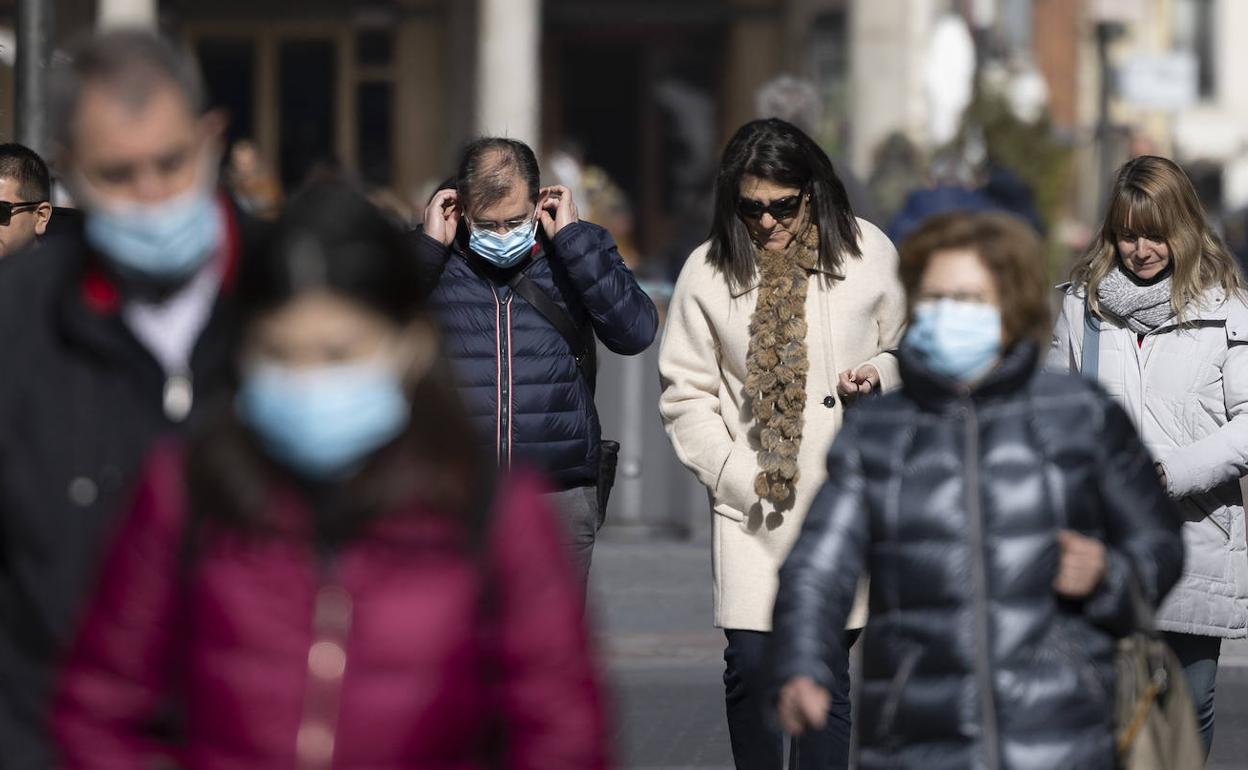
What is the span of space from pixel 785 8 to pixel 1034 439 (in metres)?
26.0

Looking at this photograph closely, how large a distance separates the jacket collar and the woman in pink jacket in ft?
4.22

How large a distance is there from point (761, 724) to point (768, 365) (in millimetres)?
889

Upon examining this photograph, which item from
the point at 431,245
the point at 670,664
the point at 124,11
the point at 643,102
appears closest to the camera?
the point at 431,245

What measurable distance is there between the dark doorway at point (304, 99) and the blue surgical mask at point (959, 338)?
25.5 meters

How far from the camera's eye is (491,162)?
691 centimetres

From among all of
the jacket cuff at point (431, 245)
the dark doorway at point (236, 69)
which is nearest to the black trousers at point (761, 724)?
the jacket cuff at point (431, 245)

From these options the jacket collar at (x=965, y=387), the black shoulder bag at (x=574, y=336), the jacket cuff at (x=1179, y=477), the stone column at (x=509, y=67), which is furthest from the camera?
the stone column at (x=509, y=67)

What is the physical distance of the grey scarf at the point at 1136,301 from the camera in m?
6.46

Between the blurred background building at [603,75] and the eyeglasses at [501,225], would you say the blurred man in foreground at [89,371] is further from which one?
the blurred background building at [603,75]

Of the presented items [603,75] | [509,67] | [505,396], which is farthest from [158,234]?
[603,75]

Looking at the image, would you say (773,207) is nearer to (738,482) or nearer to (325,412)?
(738,482)

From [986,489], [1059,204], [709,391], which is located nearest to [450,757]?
[986,489]

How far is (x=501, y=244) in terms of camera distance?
22.4 ft

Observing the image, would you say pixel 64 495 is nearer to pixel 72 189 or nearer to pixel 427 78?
pixel 72 189
